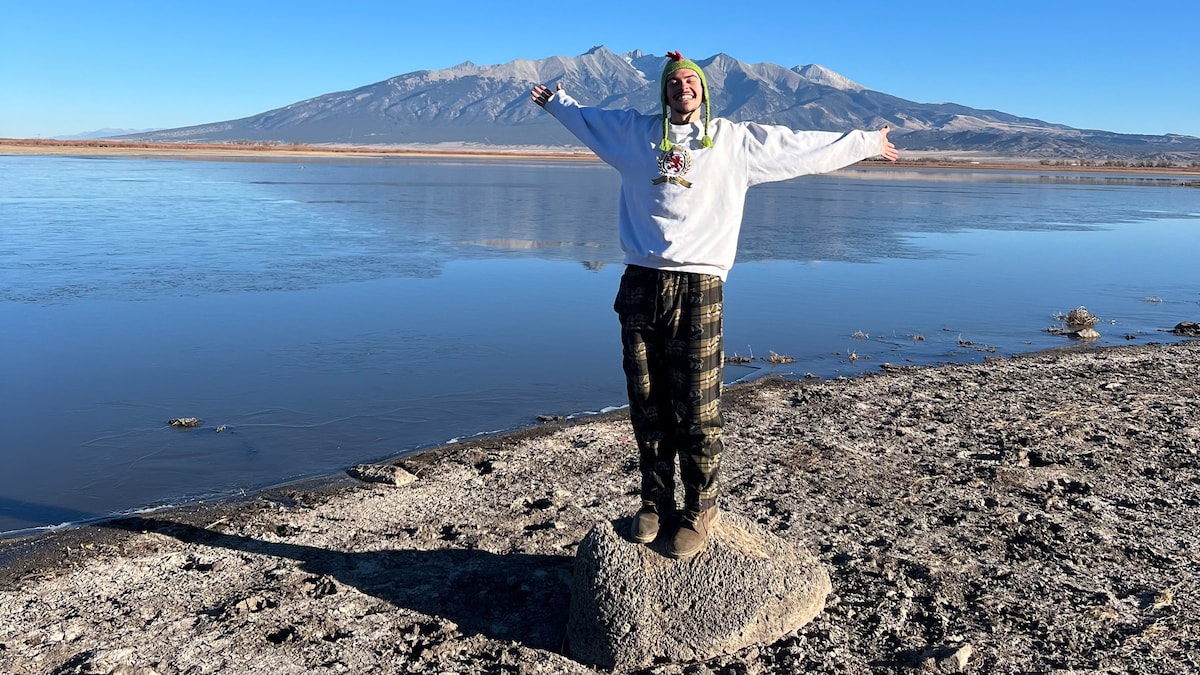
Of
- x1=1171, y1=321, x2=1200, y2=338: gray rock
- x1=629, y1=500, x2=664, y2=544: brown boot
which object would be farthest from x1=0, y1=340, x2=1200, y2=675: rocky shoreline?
x1=1171, y1=321, x2=1200, y2=338: gray rock

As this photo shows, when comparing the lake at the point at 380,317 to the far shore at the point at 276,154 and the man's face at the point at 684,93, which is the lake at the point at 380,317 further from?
the far shore at the point at 276,154

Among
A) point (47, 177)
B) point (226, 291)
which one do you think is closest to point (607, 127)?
point (226, 291)

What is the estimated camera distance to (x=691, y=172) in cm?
346

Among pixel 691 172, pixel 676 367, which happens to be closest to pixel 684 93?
pixel 691 172

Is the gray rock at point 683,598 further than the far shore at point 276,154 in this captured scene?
No

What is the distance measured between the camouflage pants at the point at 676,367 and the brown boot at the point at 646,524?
0.17 m

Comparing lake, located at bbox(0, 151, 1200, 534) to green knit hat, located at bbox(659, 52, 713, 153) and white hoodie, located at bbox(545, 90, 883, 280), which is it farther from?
green knit hat, located at bbox(659, 52, 713, 153)

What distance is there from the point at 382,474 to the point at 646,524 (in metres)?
2.41

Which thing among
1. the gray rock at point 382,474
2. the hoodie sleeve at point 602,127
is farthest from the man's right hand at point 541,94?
the gray rock at point 382,474

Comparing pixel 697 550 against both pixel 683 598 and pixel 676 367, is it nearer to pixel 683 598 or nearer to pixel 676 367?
pixel 683 598

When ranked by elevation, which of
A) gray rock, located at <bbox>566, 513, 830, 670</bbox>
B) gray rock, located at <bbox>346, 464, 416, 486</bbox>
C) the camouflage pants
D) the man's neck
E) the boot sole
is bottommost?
gray rock, located at <bbox>346, 464, 416, 486</bbox>

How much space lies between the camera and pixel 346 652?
3529 millimetres

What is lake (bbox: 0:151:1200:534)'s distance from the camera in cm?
643

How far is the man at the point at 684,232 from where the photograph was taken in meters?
3.45
